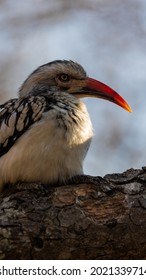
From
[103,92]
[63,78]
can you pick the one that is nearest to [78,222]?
[103,92]

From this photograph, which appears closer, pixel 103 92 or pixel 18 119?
pixel 18 119

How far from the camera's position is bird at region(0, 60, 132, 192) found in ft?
17.3

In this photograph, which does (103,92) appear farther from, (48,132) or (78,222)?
(78,222)

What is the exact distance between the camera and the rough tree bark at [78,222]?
173 inches

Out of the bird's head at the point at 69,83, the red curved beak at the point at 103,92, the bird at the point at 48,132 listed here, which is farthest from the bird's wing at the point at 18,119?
the red curved beak at the point at 103,92

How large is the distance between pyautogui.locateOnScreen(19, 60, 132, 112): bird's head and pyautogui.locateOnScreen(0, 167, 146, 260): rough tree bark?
159cm

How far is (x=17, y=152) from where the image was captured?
17.5ft

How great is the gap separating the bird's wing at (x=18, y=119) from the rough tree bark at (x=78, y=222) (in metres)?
0.82

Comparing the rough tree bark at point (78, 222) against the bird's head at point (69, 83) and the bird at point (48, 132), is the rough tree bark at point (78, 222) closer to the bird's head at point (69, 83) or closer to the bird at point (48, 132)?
the bird at point (48, 132)

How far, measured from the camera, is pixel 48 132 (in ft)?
17.5

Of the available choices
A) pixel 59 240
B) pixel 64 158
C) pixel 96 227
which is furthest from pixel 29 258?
pixel 64 158

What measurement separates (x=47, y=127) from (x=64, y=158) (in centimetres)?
32

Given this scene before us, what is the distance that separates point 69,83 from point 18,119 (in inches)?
35.0

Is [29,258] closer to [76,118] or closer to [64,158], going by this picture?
[64,158]
